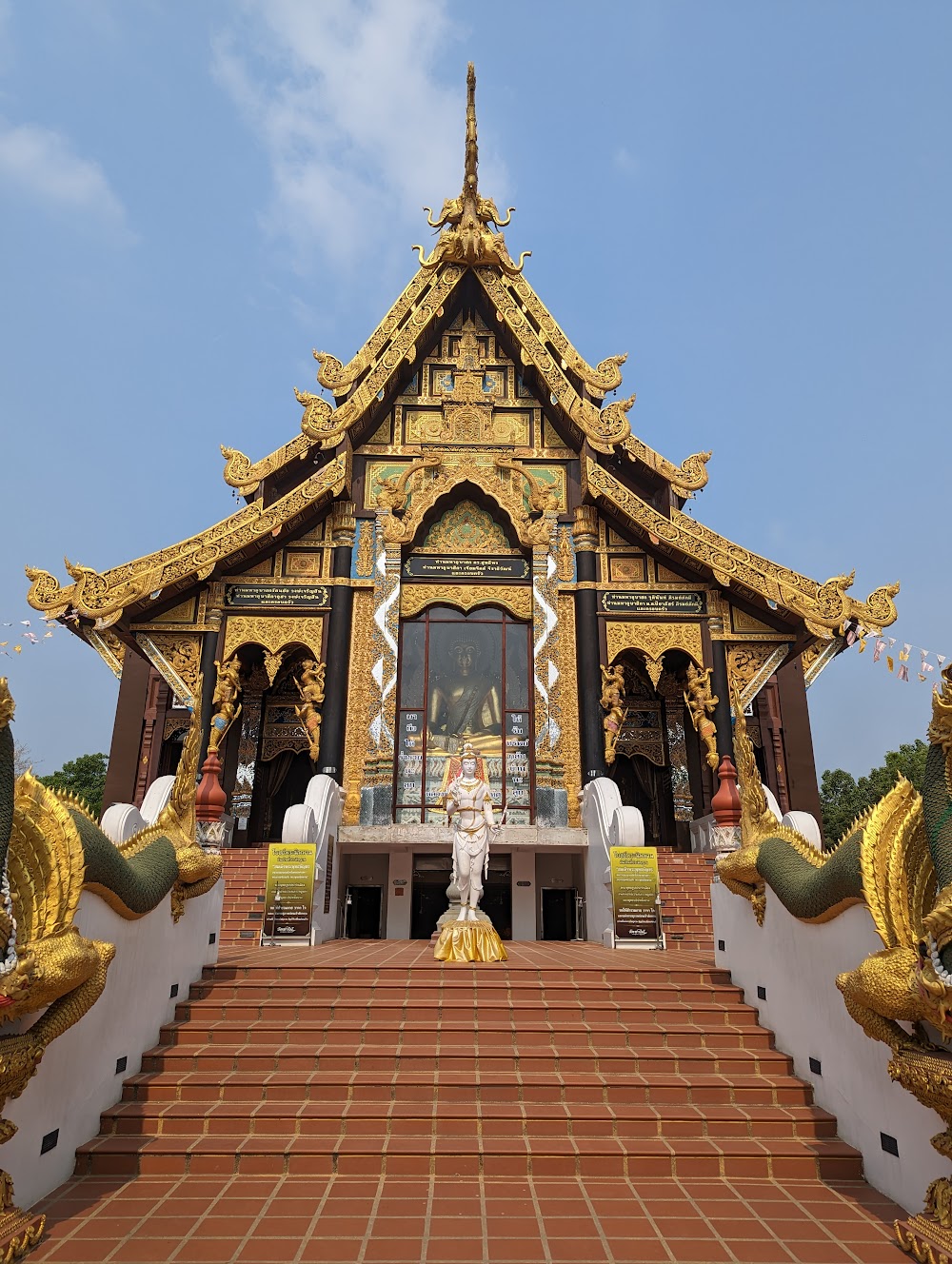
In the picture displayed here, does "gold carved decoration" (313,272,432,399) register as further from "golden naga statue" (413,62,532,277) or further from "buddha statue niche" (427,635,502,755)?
"buddha statue niche" (427,635,502,755)

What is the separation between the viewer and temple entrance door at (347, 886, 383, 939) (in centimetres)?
1120

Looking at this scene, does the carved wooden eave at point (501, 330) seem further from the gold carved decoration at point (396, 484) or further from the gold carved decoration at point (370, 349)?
the gold carved decoration at point (396, 484)

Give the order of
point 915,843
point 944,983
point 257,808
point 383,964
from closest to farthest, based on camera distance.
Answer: point 944,983 < point 915,843 < point 383,964 < point 257,808

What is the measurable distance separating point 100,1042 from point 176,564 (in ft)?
25.3

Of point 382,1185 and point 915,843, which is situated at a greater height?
point 915,843

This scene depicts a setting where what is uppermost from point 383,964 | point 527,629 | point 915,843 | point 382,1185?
point 527,629

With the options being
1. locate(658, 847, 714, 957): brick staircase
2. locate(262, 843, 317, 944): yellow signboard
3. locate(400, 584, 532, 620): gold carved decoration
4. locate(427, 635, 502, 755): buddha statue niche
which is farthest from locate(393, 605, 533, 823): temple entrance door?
locate(262, 843, 317, 944): yellow signboard

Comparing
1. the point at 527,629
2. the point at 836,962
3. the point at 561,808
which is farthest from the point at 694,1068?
the point at 527,629

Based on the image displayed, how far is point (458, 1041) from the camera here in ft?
16.3

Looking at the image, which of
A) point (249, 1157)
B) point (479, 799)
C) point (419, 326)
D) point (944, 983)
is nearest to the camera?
point (944, 983)

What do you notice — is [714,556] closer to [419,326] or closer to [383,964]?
[419,326]

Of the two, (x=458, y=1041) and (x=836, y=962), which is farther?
(x=458, y=1041)

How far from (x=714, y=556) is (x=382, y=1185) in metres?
9.07

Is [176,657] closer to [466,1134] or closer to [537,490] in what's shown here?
[537,490]
